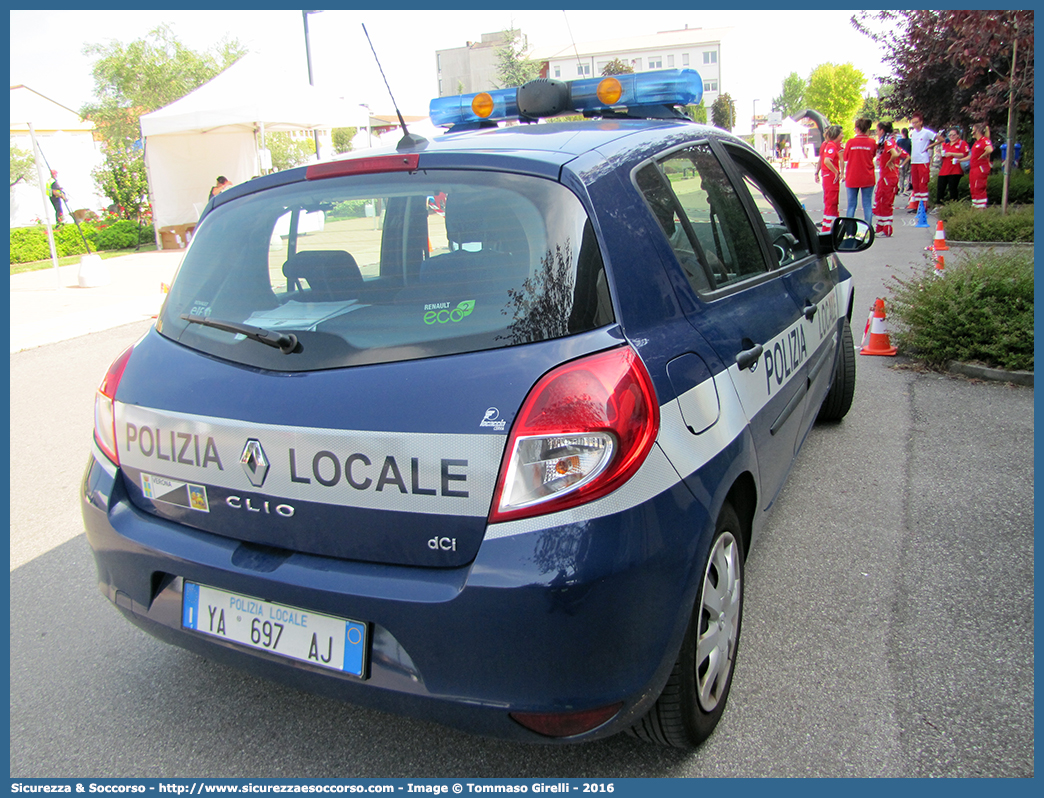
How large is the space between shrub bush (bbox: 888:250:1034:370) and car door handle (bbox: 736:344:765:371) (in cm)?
408

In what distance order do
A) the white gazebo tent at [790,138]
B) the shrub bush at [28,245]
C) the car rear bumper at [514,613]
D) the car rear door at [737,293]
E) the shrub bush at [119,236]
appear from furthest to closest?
the white gazebo tent at [790,138]
the shrub bush at [119,236]
the shrub bush at [28,245]
the car rear door at [737,293]
the car rear bumper at [514,613]

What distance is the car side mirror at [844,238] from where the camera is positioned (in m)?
4.18

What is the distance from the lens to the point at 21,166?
32844 mm

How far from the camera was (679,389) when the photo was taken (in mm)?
2113

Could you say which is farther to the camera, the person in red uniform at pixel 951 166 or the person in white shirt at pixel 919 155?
the person in white shirt at pixel 919 155

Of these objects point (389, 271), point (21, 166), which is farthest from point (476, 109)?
point (21, 166)

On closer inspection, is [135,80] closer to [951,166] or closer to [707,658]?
[951,166]

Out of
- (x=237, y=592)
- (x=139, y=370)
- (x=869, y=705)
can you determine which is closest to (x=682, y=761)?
(x=869, y=705)

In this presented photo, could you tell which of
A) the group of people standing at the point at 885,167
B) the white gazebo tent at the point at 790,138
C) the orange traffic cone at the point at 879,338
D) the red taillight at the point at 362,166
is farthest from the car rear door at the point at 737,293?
the white gazebo tent at the point at 790,138

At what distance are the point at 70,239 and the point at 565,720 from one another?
24.8m

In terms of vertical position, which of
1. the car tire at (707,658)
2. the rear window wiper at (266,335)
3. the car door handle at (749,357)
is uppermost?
the rear window wiper at (266,335)

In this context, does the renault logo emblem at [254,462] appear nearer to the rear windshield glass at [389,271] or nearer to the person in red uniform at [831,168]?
the rear windshield glass at [389,271]

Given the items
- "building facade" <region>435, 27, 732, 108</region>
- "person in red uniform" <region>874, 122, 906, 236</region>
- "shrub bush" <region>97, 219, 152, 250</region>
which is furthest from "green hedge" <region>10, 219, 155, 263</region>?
"building facade" <region>435, 27, 732, 108</region>

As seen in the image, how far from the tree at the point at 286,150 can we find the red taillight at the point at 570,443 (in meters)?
33.0
